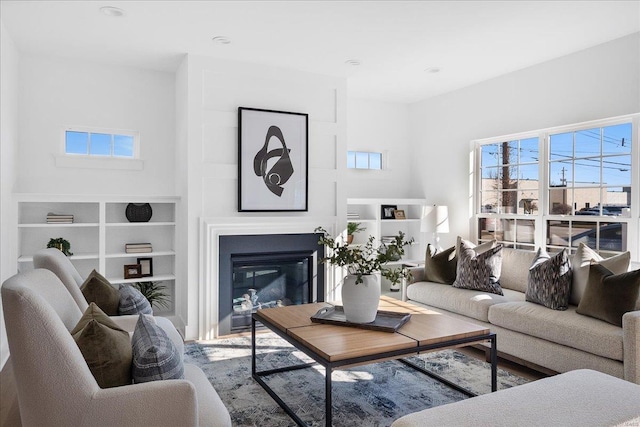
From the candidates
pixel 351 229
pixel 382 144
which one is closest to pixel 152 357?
pixel 351 229

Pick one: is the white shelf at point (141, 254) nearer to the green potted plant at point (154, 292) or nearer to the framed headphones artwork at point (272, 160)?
the green potted plant at point (154, 292)

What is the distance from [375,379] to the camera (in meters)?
3.30

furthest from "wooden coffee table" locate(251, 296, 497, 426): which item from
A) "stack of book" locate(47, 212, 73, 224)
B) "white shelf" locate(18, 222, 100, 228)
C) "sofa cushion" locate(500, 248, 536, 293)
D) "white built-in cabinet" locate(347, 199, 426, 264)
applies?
"white built-in cabinet" locate(347, 199, 426, 264)

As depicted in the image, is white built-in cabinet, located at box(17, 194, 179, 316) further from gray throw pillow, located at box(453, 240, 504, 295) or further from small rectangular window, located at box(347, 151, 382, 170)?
gray throw pillow, located at box(453, 240, 504, 295)

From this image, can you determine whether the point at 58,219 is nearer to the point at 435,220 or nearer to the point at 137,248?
the point at 137,248

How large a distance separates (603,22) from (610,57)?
521 mm

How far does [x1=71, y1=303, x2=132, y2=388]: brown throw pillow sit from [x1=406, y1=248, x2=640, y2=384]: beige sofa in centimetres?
273

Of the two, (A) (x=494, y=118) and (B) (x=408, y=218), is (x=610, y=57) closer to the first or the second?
(A) (x=494, y=118)

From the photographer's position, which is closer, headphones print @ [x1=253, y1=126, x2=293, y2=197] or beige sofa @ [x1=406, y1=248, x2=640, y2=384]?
beige sofa @ [x1=406, y1=248, x2=640, y2=384]

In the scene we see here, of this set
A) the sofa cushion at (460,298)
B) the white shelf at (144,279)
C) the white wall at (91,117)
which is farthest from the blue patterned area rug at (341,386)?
the white wall at (91,117)

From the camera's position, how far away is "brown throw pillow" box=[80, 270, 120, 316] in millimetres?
2844

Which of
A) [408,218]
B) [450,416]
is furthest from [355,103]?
[450,416]

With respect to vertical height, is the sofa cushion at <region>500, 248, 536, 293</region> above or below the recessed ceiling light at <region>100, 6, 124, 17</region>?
below

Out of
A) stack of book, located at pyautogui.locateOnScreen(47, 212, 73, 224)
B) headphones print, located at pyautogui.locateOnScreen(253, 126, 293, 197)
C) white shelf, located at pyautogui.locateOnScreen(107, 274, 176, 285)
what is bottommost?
white shelf, located at pyautogui.locateOnScreen(107, 274, 176, 285)
